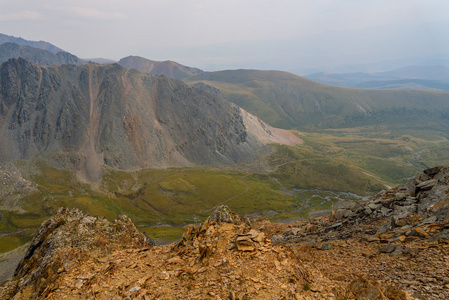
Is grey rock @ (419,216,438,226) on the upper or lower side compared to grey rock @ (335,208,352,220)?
upper

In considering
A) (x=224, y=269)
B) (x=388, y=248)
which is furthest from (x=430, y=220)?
(x=224, y=269)

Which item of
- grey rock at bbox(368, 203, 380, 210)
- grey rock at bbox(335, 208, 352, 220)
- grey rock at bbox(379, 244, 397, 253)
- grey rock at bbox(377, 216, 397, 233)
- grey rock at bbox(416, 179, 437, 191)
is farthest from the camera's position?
grey rock at bbox(335, 208, 352, 220)

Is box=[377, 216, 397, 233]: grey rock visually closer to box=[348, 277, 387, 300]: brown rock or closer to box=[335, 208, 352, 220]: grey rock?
box=[335, 208, 352, 220]: grey rock

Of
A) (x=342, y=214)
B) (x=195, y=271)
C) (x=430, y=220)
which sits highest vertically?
(x=430, y=220)

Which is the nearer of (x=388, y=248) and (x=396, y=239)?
(x=388, y=248)

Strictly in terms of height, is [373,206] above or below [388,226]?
below

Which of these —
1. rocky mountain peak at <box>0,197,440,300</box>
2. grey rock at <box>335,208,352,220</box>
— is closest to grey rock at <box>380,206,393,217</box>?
grey rock at <box>335,208,352,220</box>

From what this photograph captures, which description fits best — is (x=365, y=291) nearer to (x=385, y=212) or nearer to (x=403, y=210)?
(x=403, y=210)

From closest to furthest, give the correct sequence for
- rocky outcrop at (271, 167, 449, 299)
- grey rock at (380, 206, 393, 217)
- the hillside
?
1. the hillside
2. rocky outcrop at (271, 167, 449, 299)
3. grey rock at (380, 206, 393, 217)

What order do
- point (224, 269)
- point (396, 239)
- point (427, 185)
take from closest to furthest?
1. point (224, 269)
2. point (396, 239)
3. point (427, 185)

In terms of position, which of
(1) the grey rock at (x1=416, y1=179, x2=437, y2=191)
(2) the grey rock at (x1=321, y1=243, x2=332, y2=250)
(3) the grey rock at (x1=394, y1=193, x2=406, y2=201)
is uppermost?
(1) the grey rock at (x1=416, y1=179, x2=437, y2=191)

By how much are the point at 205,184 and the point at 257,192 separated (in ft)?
145

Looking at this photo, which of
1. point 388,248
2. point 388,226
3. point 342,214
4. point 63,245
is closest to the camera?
point 388,248

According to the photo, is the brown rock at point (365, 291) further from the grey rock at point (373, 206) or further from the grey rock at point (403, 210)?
the grey rock at point (373, 206)
